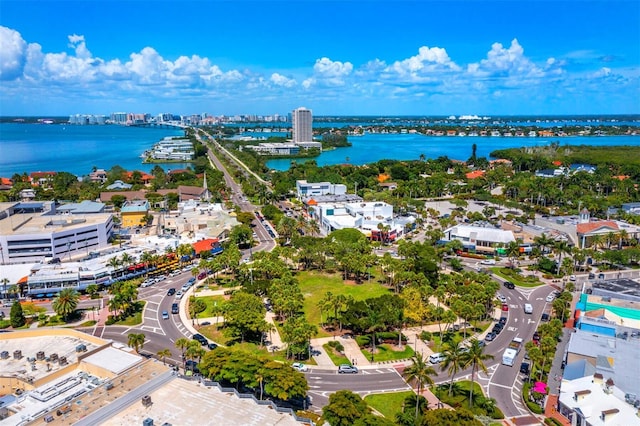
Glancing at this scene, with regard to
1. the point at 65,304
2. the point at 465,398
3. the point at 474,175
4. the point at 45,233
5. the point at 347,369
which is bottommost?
the point at 347,369

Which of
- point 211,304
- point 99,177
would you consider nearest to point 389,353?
point 211,304

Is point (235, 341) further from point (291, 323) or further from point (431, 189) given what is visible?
point (431, 189)

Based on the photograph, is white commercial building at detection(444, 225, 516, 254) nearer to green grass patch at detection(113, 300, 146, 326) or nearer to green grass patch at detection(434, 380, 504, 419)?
green grass patch at detection(434, 380, 504, 419)

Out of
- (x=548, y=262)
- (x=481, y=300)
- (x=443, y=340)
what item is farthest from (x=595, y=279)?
(x=443, y=340)

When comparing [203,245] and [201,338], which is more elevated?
[203,245]

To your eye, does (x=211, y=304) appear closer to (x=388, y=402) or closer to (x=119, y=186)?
(x=388, y=402)

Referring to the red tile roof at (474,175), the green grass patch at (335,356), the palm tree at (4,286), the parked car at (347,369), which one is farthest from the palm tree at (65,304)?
the red tile roof at (474,175)
